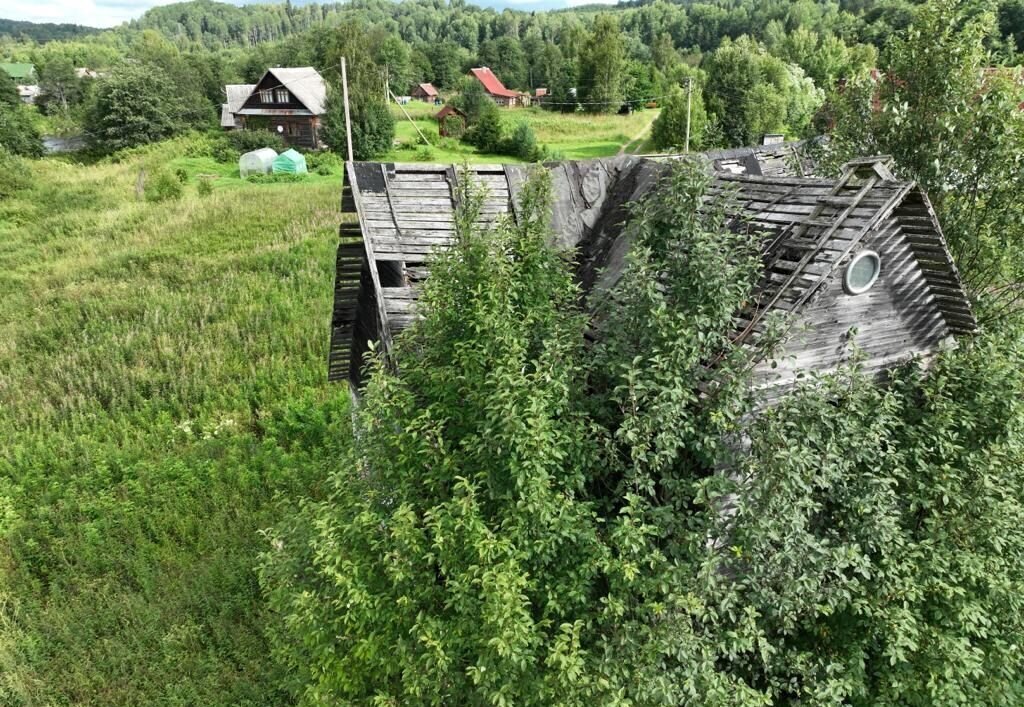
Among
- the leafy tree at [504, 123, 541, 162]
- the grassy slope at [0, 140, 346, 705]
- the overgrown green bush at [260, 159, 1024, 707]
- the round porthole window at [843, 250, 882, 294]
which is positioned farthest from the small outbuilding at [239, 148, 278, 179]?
the round porthole window at [843, 250, 882, 294]

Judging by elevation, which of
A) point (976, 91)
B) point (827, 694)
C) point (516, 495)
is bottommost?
point (827, 694)

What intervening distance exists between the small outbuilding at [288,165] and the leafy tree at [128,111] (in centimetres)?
1613

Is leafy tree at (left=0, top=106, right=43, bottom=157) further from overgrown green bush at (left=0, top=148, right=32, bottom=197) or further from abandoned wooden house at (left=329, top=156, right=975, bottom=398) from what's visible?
abandoned wooden house at (left=329, top=156, right=975, bottom=398)

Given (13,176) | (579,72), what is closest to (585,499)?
(13,176)

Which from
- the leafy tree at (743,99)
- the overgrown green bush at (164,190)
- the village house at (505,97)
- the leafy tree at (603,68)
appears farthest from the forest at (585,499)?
the village house at (505,97)

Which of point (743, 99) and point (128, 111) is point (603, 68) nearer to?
point (743, 99)

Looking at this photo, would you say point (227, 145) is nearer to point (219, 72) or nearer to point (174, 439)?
point (219, 72)

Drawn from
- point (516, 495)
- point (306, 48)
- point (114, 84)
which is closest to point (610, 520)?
point (516, 495)

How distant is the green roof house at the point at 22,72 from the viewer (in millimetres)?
93131

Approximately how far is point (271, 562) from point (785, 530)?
4.94m

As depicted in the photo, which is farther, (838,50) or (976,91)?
(838,50)

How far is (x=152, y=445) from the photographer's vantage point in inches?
582

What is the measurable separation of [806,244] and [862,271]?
2.81 feet

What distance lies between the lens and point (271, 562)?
6.25 meters
